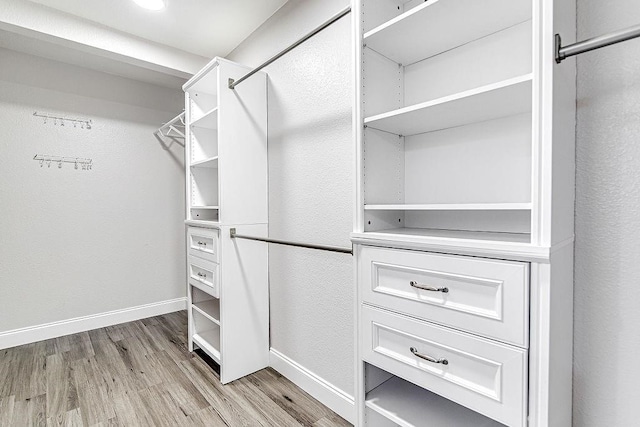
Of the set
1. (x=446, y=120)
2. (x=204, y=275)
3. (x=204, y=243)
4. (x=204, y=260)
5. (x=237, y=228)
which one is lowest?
(x=204, y=275)

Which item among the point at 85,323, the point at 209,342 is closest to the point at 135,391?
the point at 209,342

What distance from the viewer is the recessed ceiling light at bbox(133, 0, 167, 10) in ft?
6.69

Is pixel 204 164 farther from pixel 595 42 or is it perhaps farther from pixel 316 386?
pixel 595 42

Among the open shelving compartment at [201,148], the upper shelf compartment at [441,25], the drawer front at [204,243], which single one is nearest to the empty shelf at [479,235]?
the upper shelf compartment at [441,25]

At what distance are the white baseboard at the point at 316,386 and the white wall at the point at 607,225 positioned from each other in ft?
3.55

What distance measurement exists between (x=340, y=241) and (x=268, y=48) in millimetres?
1498

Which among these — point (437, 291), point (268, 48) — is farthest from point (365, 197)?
point (268, 48)

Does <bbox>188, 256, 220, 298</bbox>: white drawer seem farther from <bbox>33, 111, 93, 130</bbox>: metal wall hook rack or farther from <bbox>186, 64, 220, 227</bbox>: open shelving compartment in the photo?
<bbox>33, 111, 93, 130</bbox>: metal wall hook rack

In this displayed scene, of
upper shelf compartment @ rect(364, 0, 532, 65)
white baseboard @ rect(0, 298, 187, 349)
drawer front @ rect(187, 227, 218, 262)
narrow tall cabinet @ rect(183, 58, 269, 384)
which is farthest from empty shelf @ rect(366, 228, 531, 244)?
white baseboard @ rect(0, 298, 187, 349)

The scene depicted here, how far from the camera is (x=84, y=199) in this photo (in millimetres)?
3074

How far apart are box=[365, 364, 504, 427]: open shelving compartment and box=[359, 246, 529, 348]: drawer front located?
0.35 meters

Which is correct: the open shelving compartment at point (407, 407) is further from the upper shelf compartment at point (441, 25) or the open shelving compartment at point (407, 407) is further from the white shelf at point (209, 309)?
the white shelf at point (209, 309)

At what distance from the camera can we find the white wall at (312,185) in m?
1.77

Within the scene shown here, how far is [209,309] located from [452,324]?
2.09m
